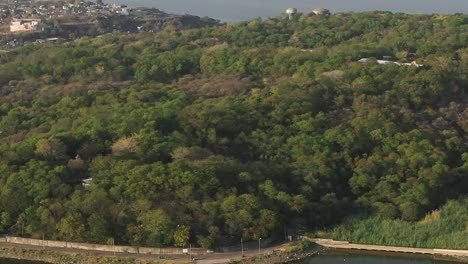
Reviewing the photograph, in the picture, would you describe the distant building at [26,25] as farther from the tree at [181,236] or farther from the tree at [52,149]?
the tree at [181,236]

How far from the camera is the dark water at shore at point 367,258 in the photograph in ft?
59.9

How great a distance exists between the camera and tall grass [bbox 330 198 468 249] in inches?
735

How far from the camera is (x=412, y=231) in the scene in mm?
19125

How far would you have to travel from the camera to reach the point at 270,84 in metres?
29.3

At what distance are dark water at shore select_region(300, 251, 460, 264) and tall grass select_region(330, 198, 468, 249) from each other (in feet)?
1.16

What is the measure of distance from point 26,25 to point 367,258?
38.6 metres

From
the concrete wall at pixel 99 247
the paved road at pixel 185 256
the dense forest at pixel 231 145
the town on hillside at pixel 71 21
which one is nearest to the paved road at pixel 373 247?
the dense forest at pixel 231 145

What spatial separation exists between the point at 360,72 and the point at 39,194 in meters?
14.8

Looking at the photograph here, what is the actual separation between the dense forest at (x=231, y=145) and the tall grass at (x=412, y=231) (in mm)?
104

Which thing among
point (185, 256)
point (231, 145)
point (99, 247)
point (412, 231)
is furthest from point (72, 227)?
point (412, 231)

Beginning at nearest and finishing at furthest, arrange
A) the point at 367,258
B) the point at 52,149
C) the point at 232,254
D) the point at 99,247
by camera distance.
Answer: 1. the point at 232,254
2. the point at 99,247
3. the point at 367,258
4. the point at 52,149

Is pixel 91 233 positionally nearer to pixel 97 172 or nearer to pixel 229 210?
pixel 97 172

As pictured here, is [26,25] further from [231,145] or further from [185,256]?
[185,256]

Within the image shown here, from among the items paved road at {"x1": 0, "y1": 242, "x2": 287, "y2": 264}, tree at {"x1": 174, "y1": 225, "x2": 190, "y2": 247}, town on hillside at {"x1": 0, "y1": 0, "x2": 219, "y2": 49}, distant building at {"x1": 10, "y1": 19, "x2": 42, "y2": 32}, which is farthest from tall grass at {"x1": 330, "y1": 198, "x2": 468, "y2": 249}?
distant building at {"x1": 10, "y1": 19, "x2": 42, "y2": 32}
